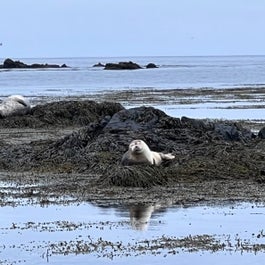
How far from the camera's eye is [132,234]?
438 inches

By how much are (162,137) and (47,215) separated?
7.56 m

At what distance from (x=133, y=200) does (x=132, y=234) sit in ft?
9.12

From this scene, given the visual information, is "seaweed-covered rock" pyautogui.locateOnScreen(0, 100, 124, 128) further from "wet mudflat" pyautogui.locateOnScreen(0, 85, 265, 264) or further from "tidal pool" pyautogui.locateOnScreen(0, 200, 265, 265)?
"tidal pool" pyautogui.locateOnScreen(0, 200, 265, 265)

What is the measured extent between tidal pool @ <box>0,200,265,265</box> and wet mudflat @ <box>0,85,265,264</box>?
0.04 feet

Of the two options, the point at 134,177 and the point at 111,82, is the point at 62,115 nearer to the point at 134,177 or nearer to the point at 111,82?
the point at 134,177

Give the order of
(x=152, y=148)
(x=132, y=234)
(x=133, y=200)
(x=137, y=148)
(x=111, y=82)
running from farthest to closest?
(x=111, y=82) → (x=152, y=148) → (x=137, y=148) → (x=133, y=200) → (x=132, y=234)

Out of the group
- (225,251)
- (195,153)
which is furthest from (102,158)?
(225,251)

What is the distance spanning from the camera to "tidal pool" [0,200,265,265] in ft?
32.3

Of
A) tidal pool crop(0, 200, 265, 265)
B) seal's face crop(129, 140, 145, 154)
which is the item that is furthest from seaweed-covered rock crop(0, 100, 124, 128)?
tidal pool crop(0, 200, 265, 265)

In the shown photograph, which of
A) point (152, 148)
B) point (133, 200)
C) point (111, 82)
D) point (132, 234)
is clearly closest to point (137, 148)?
point (152, 148)

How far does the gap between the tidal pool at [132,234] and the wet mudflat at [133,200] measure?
0.01 m

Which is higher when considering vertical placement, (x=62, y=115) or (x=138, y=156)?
(x=138, y=156)

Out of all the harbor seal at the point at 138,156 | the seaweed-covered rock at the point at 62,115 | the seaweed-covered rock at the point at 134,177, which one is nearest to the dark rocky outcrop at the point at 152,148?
the seaweed-covered rock at the point at 134,177

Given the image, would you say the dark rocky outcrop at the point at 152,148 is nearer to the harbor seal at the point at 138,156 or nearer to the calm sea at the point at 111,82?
the harbor seal at the point at 138,156
